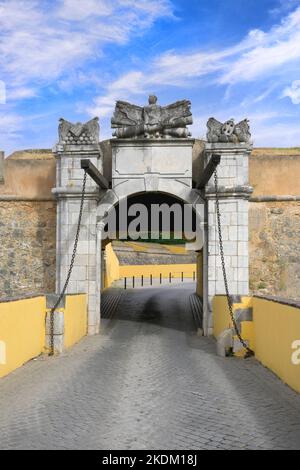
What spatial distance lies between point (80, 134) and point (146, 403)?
7.95 m

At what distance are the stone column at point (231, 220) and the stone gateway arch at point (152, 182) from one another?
0.02 metres

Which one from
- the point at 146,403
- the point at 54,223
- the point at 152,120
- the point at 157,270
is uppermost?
the point at 152,120

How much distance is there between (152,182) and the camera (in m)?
12.6

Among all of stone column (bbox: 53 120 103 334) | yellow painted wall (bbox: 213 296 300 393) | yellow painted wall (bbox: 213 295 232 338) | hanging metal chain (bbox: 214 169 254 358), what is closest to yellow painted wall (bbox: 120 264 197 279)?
stone column (bbox: 53 120 103 334)

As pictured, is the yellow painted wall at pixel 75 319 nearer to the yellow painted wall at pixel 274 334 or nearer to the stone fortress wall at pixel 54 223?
the stone fortress wall at pixel 54 223

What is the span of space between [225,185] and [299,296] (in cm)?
307

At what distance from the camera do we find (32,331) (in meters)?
8.71

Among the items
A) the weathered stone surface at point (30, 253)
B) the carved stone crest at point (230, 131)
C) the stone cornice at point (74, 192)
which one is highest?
the carved stone crest at point (230, 131)

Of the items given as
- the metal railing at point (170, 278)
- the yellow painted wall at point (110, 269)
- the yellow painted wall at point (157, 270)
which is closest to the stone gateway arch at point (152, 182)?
the yellow painted wall at point (110, 269)

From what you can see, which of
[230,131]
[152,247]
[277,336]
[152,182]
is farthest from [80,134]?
[152,247]

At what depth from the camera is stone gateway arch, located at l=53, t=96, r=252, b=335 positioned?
12.2 m

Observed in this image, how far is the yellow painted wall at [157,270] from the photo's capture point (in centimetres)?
3478

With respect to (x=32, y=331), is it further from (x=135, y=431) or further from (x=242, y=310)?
(x=135, y=431)

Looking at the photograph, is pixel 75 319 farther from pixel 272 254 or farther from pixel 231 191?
pixel 272 254
